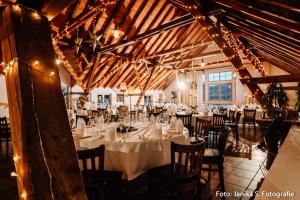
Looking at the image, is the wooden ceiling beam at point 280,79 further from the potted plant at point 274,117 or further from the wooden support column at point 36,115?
the wooden support column at point 36,115

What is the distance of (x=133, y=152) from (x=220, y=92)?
11.3 meters

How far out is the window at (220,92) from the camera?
1187 centimetres

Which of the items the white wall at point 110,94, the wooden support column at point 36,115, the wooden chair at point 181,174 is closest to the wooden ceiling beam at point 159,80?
the white wall at point 110,94

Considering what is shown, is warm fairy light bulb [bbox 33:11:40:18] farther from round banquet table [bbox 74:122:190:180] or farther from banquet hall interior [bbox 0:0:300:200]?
round banquet table [bbox 74:122:190:180]

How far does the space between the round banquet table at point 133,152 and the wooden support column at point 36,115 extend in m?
0.91

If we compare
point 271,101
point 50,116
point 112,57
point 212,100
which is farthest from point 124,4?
point 212,100

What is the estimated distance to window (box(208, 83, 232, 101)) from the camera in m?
11.9

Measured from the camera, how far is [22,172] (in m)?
1.17

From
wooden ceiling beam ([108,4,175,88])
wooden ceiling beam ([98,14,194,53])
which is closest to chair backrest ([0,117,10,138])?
wooden ceiling beam ([98,14,194,53])

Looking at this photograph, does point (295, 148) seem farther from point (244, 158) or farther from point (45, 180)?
point (45, 180)

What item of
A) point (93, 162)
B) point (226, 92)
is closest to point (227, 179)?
point (93, 162)

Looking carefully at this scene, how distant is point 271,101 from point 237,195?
1517 mm

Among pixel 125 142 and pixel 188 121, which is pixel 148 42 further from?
pixel 125 142

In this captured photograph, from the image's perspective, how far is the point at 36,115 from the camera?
51.6 inches
